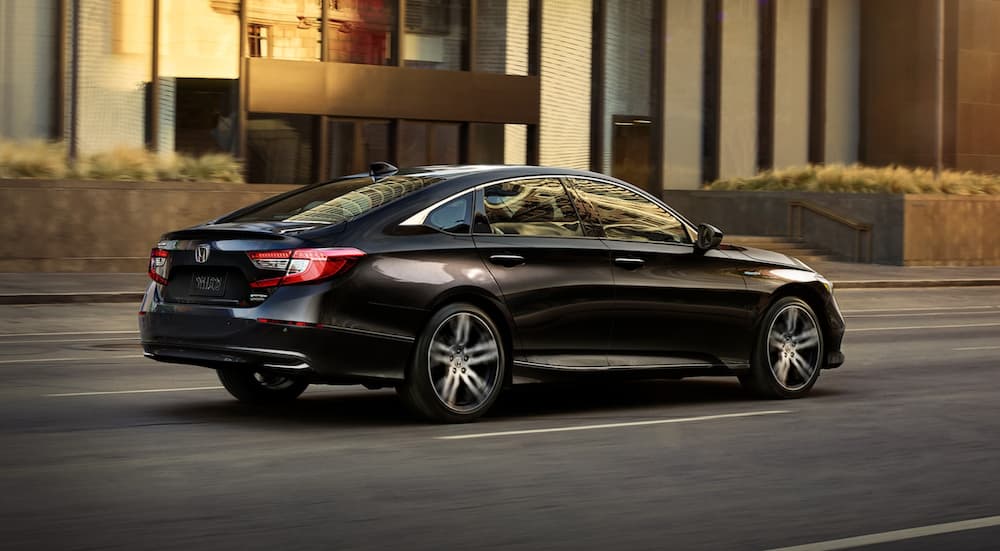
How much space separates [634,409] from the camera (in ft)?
34.0

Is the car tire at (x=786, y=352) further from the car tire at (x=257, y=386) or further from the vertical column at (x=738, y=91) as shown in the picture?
the vertical column at (x=738, y=91)

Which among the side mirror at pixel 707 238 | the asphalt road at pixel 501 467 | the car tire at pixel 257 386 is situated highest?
the side mirror at pixel 707 238

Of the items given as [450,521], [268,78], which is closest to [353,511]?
[450,521]

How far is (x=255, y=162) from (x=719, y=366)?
23974 mm

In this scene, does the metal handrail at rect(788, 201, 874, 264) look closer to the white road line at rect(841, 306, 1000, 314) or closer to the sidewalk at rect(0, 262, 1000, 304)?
the sidewalk at rect(0, 262, 1000, 304)

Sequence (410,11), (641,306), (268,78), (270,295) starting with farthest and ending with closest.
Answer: (410,11) < (268,78) < (641,306) < (270,295)

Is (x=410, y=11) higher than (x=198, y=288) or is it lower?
higher

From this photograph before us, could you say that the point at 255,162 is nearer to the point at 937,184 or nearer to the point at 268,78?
the point at 268,78

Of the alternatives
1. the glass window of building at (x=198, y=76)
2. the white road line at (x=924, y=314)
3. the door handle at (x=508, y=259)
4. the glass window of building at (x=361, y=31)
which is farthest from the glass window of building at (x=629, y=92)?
the door handle at (x=508, y=259)

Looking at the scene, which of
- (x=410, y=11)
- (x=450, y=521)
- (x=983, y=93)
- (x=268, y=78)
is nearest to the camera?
(x=450, y=521)

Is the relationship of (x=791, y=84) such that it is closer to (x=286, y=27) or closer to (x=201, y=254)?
(x=286, y=27)

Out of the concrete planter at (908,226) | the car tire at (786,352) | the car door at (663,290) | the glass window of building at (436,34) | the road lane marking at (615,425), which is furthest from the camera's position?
the glass window of building at (436,34)

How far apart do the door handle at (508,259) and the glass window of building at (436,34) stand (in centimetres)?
2647

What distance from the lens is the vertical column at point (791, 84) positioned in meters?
43.5
